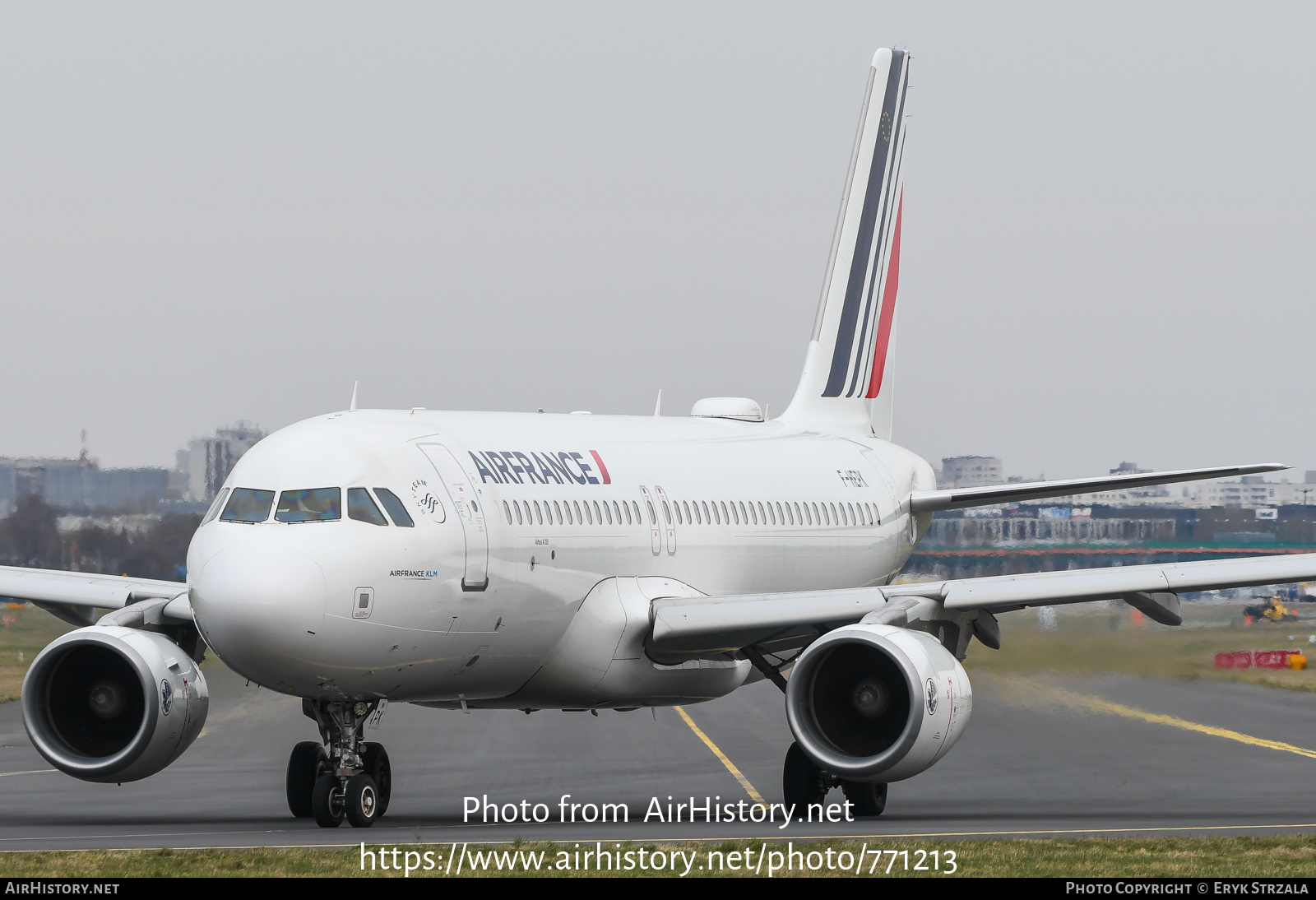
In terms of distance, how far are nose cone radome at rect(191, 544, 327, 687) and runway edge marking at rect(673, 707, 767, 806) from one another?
6981 millimetres

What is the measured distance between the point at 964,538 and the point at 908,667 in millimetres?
28416

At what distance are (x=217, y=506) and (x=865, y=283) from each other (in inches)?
654

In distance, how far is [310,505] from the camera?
64.4 feet

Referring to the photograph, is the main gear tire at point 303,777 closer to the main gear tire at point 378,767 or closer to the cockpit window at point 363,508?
the main gear tire at point 378,767

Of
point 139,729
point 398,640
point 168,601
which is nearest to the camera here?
point 398,640

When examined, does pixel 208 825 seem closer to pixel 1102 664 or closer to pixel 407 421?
pixel 407 421

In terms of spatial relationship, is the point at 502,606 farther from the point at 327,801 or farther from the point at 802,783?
the point at 802,783

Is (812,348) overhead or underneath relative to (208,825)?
overhead

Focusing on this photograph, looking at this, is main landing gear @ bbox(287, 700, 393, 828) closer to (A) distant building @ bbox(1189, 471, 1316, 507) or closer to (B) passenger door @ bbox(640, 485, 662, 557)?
(B) passenger door @ bbox(640, 485, 662, 557)

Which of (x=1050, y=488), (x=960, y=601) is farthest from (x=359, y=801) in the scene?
(x=1050, y=488)

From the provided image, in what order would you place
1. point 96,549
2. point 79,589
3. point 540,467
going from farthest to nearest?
point 96,549, point 79,589, point 540,467
